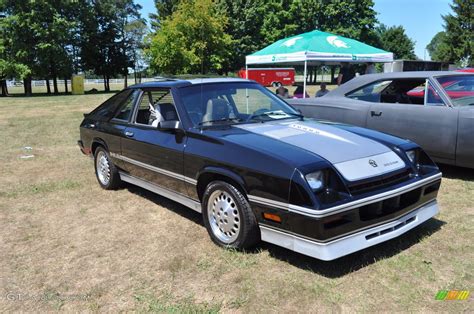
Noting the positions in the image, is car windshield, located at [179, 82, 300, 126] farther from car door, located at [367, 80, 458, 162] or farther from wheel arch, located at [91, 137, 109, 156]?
car door, located at [367, 80, 458, 162]

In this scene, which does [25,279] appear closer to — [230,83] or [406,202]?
[230,83]

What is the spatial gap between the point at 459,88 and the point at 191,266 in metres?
4.71

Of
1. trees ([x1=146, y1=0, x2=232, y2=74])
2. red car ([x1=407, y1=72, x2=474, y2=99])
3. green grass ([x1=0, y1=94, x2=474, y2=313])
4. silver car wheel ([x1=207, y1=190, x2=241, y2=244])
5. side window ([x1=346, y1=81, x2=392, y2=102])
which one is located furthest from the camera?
trees ([x1=146, y1=0, x2=232, y2=74])

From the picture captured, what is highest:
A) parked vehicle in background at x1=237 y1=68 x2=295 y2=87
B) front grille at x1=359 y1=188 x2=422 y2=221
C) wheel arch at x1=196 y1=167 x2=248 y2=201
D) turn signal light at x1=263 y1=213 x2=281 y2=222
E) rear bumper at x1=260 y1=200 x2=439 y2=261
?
parked vehicle in background at x1=237 y1=68 x2=295 y2=87

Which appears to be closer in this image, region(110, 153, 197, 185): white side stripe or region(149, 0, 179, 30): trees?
region(110, 153, 197, 185): white side stripe

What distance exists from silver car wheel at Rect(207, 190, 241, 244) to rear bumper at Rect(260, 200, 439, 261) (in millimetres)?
312

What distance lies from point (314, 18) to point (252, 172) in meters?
50.6

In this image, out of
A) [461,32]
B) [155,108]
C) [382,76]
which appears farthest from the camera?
[461,32]

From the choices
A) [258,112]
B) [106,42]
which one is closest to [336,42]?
[258,112]

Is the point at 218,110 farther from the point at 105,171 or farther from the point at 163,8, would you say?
the point at 163,8

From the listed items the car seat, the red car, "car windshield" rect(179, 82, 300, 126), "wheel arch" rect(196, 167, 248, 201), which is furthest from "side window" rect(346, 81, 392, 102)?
"wheel arch" rect(196, 167, 248, 201)

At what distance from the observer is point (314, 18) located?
1973 inches

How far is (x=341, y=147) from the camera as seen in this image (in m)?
3.39

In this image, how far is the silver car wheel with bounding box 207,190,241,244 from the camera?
11.5ft
